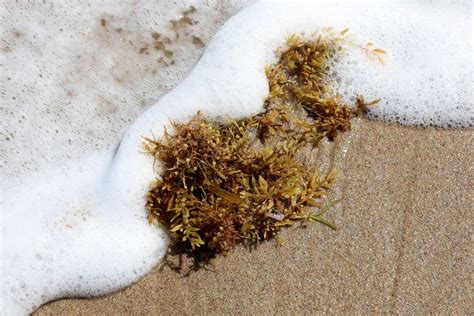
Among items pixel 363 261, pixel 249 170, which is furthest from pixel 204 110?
pixel 363 261

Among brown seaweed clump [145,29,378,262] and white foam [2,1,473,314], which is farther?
white foam [2,1,473,314]

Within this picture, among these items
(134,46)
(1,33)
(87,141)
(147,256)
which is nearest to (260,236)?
(147,256)

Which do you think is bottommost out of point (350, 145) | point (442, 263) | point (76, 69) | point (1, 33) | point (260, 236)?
point (442, 263)

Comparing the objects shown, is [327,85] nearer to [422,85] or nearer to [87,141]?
[422,85]

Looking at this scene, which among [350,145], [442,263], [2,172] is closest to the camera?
[442,263]

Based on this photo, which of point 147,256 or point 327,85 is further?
point 327,85
